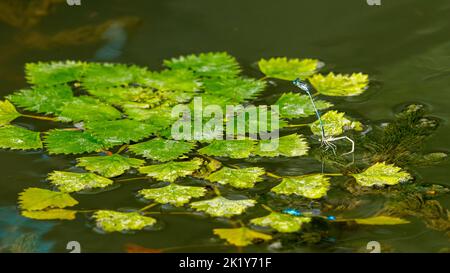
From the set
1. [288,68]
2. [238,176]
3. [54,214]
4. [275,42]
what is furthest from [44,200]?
[275,42]

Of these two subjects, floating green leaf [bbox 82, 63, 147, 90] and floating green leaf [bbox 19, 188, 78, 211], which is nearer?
floating green leaf [bbox 19, 188, 78, 211]

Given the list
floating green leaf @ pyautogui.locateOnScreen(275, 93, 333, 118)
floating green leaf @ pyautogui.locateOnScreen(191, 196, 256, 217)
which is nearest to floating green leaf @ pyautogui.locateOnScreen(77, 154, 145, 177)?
floating green leaf @ pyautogui.locateOnScreen(191, 196, 256, 217)

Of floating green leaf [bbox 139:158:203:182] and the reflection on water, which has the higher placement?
floating green leaf [bbox 139:158:203:182]

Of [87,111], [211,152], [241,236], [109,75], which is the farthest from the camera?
[109,75]

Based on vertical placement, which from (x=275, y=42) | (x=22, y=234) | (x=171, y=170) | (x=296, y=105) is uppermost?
(x=275, y=42)

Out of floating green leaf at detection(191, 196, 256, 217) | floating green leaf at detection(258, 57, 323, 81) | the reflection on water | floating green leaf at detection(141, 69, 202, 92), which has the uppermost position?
floating green leaf at detection(258, 57, 323, 81)

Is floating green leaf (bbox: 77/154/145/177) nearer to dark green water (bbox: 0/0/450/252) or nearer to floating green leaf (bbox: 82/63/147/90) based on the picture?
dark green water (bbox: 0/0/450/252)

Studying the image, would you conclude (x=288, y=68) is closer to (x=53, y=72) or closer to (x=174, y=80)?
(x=174, y=80)
